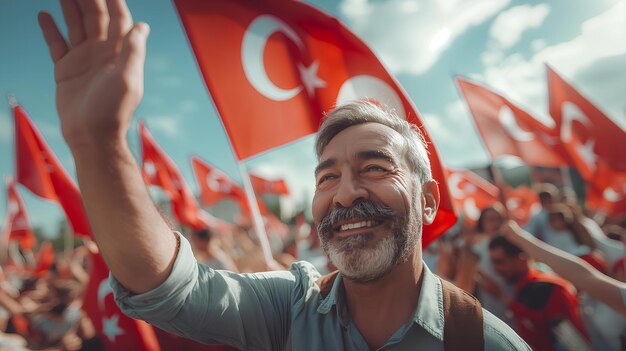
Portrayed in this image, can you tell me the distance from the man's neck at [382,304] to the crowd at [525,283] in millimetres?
1265

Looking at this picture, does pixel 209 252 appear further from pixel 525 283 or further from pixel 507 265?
pixel 525 283

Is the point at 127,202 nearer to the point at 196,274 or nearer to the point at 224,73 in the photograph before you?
the point at 196,274

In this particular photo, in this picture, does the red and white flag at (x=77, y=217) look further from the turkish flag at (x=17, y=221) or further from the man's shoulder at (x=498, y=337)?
the turkish flag at (x=17, y=221)

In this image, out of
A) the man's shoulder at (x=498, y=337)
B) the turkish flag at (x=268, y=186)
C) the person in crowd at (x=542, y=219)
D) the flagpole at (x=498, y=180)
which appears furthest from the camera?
the turkish flag at (x=268, y=186)

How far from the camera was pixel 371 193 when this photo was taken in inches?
51.8

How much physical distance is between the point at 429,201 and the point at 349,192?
522 millimetres

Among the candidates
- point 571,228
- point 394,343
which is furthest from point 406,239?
point 571,228

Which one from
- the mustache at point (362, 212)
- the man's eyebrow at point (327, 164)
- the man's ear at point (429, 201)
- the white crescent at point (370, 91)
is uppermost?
the white crescent at point (370, 91)

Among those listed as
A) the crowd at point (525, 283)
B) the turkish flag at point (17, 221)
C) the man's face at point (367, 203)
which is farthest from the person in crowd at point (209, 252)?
the turkish flag at point (17, 221)

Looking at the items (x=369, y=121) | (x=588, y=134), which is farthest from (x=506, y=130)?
(x=369, y=121)

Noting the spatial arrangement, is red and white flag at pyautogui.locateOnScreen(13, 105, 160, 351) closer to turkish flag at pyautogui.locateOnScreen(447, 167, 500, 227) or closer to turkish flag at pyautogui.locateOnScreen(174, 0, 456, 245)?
turkish flag at pyautogui.locateOnScreen(174, 0, 456, 245)

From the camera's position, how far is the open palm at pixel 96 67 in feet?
2.64

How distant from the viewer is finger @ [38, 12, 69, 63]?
0.94 metres

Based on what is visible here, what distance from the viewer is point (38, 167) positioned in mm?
4395
